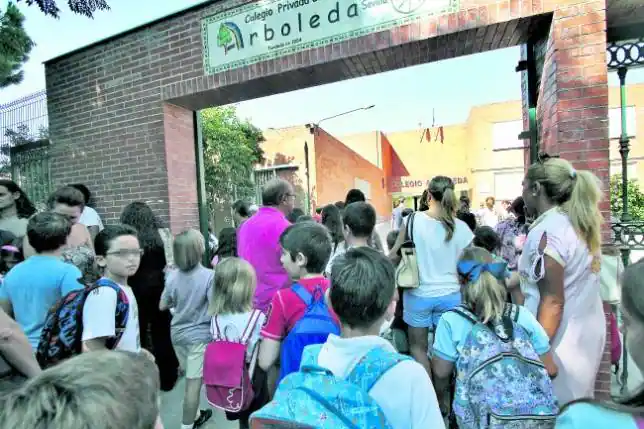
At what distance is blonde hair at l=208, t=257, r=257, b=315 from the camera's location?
2652 millimetres

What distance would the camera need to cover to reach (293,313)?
1.99 metres

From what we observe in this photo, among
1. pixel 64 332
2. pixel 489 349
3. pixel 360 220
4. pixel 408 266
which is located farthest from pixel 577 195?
pixel 64 332

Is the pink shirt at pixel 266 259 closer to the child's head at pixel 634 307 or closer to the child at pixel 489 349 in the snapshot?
the child at pixel 489 349

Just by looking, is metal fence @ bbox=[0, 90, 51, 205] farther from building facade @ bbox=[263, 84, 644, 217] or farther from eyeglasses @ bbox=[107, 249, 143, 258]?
building facade @ bbox=[263, 84, 644, 217]

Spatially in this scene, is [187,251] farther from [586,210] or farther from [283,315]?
[586,210]

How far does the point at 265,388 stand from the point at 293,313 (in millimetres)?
878

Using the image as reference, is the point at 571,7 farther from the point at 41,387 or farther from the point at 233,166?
the point at 233,166

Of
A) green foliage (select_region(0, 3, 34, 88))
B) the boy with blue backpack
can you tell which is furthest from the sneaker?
green foliage (select_region(0, 3, 34, 88))

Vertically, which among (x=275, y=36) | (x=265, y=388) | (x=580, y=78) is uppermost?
(x=275, y=36)

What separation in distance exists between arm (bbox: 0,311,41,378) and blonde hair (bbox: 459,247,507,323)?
197 centimetres

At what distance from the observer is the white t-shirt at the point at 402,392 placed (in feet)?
3.93

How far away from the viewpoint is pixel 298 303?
2.00m

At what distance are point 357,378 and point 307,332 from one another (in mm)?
689

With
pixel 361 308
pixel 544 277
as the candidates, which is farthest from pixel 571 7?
pixel 361 308
